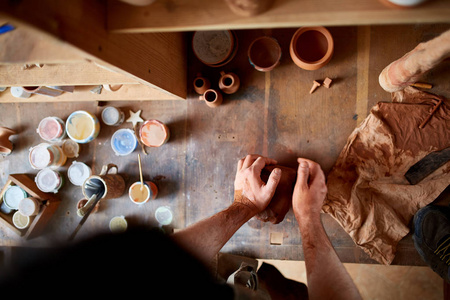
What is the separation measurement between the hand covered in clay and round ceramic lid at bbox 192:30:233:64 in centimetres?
74

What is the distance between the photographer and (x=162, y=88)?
1546 millimetres

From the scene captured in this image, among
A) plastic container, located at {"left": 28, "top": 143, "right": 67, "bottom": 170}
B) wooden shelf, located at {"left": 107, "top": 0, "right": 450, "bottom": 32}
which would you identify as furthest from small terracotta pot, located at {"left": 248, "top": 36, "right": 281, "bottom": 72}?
plastic container, located at {"left": 28, "top": 143, "right": 67, "bottom": 170}

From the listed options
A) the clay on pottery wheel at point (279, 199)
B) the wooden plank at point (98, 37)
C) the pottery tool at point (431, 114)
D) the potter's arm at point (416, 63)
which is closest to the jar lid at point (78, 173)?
the wooden plank at point (98, 37)

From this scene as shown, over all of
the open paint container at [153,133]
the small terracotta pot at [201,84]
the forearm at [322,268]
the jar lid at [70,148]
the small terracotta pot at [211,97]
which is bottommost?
the forearm at [322,268]

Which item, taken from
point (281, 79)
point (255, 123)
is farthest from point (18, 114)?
point (281, 79)

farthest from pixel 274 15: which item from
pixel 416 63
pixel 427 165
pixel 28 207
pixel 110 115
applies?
pixel 28 207

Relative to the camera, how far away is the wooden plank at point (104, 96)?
183 cm

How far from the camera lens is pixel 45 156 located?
1947 mm

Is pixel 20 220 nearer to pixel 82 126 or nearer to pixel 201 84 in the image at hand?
pixel 82 126

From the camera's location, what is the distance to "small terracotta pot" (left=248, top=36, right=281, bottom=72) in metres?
1.76

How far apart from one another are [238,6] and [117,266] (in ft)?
2.86

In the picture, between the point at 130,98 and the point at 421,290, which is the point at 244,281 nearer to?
the point at 130,98

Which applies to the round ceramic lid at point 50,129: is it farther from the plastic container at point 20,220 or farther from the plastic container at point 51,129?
the plastic container at point 20,220

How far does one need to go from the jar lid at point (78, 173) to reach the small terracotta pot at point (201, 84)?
1079 millimetres
